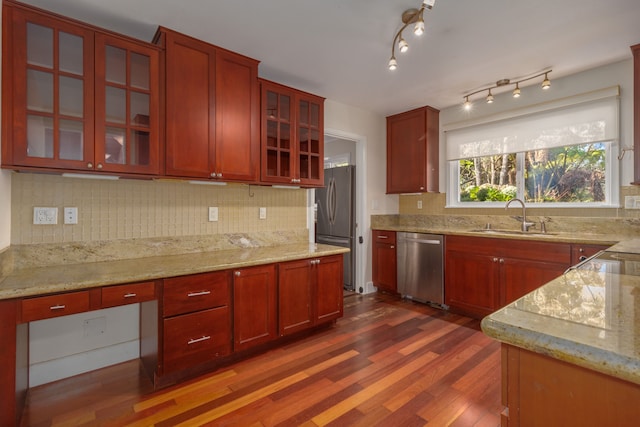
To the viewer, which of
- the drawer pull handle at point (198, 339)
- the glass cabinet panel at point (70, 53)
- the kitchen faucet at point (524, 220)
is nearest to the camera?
the glass cabinet panel at point (70, 53)

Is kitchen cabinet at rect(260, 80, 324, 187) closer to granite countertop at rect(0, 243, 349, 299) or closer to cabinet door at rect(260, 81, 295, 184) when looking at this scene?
cabinet door at rect(260, 81, 295, 184)

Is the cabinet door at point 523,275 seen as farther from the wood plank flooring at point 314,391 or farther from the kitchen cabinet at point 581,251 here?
the wood plank flooring at point 314,391

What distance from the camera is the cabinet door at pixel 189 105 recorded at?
2.16m

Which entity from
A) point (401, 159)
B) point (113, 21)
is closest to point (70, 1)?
point (113, 21)

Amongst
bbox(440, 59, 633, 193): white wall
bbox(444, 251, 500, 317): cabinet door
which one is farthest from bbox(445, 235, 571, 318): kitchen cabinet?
bbox(440, 59, 633, 193): white wall

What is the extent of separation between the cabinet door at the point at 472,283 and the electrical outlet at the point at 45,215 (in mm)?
3481

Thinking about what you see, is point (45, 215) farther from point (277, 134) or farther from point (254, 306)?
point (277, 134)

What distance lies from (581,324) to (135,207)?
8.47 feet

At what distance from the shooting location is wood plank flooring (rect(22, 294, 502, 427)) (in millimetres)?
1701

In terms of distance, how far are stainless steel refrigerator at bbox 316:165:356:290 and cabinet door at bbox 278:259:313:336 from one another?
159cm

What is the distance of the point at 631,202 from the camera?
2750mm

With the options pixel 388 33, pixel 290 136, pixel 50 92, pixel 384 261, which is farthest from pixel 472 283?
pixel 50 92

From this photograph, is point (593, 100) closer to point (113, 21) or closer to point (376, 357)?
point (376, 357)

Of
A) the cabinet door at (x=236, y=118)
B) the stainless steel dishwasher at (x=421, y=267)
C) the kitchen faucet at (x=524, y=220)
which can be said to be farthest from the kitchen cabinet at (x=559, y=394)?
the kitchen faucet at (x=524, y=220)
